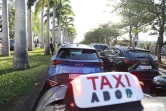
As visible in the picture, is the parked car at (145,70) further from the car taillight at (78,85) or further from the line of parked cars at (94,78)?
the car taillight at (78,85)

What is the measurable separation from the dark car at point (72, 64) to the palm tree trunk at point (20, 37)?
17.0 feet

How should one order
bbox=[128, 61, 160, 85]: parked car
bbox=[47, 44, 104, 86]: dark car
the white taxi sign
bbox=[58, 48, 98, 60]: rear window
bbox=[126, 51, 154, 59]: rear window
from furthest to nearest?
bbox=[126, 51, 154, 59]: rear window
bbox=[128, 61, 160, 85]: parked car
bbox=[58, 48, 98, 60]: rear window
bbox=[47, 44, 104, 86]: dark car
the white taxi sign

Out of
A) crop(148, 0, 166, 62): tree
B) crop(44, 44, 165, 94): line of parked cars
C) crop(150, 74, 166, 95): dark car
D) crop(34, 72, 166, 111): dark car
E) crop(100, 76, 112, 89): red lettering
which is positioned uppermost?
crop(148, 0, 166, 62): tree

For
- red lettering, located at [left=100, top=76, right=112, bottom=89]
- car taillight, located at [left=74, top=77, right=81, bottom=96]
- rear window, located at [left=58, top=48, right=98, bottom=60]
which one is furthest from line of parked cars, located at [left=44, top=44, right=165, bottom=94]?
car taillight, located at [left=74, top=77, right=81, bottom=96]

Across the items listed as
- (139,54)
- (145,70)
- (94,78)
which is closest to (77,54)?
(145,70)

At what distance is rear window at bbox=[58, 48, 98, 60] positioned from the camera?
8.39m

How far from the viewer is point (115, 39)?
63.5 metres

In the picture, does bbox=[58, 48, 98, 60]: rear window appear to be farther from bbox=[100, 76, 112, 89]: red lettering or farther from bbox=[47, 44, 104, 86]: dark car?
bbox=[100, 76, 112, 89]: red lettering

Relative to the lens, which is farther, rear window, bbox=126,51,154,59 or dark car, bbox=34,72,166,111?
rear window, bbox=126,51,154,59

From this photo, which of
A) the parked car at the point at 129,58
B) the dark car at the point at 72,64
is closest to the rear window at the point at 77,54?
the dark car at the point at 72,64

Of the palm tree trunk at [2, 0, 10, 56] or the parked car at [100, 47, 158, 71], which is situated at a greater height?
the palm tree trunk at [2, 0, 10, 56]

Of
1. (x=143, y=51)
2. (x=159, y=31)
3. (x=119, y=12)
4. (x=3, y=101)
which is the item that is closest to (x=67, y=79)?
(x=3, y=101)

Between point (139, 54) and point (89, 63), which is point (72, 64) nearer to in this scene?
point (89, 63)

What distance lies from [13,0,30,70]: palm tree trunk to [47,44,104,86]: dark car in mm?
5175
